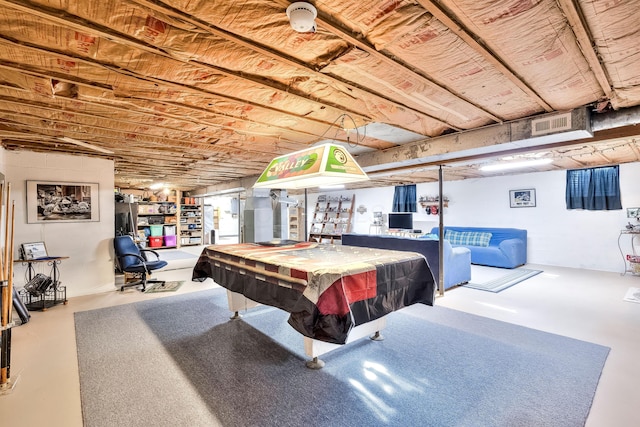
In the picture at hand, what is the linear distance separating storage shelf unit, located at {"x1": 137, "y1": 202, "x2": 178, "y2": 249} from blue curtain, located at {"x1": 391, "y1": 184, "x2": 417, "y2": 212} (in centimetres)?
770

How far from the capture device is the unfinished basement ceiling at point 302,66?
160cm

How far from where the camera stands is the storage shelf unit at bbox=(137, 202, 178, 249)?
32.9 ft

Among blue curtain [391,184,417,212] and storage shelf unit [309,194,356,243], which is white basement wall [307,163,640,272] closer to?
blue curtain [391,184,417,212]

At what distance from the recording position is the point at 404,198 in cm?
966

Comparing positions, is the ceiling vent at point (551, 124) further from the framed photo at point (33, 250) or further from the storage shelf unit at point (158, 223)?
the storage shelf unit at point (158, 223)

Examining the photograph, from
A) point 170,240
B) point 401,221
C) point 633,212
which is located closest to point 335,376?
point 401,221

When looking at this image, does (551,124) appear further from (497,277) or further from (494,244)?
(494,244)

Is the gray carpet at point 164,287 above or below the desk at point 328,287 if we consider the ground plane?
below

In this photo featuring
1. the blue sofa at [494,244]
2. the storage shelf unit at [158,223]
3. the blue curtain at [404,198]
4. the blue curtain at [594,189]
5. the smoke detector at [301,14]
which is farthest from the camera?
the storage shelf unit at [158,223]

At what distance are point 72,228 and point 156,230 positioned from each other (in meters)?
5.60

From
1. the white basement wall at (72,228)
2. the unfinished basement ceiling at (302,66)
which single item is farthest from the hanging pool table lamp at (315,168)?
the white basement wall at (72,228)

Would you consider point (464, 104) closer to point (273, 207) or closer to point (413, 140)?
point (413, 140)

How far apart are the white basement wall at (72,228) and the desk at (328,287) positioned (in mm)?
3305

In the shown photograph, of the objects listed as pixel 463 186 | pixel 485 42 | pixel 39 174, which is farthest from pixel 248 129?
pixel 463 186
